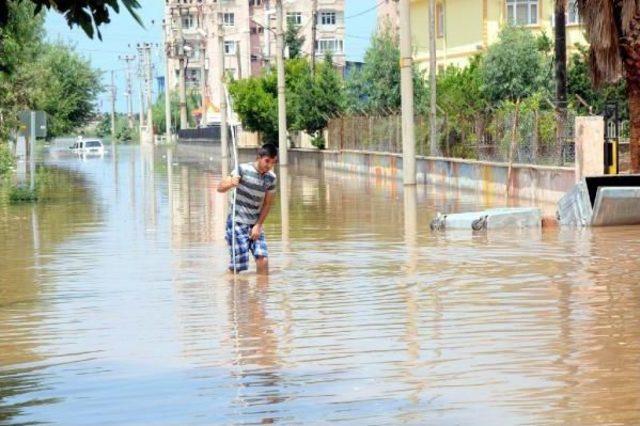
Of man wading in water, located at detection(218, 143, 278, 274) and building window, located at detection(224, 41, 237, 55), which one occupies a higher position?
building window, located at detection(224, 41, 237, 55)

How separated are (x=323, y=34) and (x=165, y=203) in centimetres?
10426

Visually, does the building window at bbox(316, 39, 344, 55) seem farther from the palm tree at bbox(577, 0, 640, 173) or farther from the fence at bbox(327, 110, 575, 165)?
the palm tree at bbox(577, 0, 640, 173)

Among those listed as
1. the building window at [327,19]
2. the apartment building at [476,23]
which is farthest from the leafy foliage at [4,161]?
the building window at [327,19]

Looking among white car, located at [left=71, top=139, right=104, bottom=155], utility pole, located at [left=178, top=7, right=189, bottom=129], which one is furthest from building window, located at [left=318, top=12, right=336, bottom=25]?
white car, located at [left=71, top=139, right=104, bottom=155]

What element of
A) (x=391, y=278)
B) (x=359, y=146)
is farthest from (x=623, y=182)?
(x=359, y=146)

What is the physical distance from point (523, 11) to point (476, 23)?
208 cm

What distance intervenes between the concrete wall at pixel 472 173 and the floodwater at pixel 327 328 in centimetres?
A: 675

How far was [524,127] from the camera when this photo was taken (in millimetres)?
31656

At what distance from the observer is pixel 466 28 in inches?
2569

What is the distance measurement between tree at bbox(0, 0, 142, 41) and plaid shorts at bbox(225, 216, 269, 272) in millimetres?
7900

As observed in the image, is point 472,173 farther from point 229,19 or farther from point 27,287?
point 229,19

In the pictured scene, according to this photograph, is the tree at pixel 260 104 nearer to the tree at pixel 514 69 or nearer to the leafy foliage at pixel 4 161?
the tree at pixel 514 69

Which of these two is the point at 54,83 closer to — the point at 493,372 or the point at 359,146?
the point at 359,146

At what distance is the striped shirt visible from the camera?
49.5 feet
